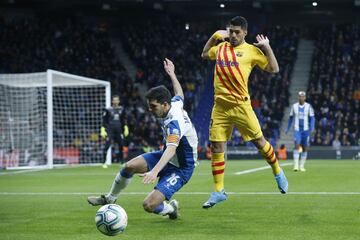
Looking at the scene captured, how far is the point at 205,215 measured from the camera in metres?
8.70

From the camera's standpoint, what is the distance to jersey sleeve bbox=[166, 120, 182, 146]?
7.29 m

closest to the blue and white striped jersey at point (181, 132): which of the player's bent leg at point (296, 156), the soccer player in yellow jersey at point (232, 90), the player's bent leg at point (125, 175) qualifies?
the player's bent leg at point (125, 175)

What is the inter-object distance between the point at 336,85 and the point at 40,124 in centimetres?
1594

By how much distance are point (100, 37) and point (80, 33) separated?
1.11 meters

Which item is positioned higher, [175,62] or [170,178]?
[175,62]

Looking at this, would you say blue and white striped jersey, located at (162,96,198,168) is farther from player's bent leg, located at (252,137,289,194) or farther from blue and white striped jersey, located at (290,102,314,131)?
blue and white striped jersey, located at (290,102,314,131)

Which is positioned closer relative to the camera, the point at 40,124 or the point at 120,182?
the point at 120,182

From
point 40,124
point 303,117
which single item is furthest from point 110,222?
point 40,124

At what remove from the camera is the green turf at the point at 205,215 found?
281 inches

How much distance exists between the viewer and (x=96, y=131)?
1123 inches

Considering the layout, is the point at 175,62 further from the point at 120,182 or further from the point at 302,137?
the point at 120,182

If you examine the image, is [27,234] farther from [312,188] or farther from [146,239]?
[312,188]

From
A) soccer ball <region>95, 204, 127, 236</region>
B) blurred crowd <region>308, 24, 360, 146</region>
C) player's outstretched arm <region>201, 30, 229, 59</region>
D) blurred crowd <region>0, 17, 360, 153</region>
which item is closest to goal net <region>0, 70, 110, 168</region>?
blurred crowd <region>0, 17, 360, 153</region>

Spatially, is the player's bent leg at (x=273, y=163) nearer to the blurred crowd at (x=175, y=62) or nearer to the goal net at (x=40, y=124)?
the goal net at (x=40, y=124)
